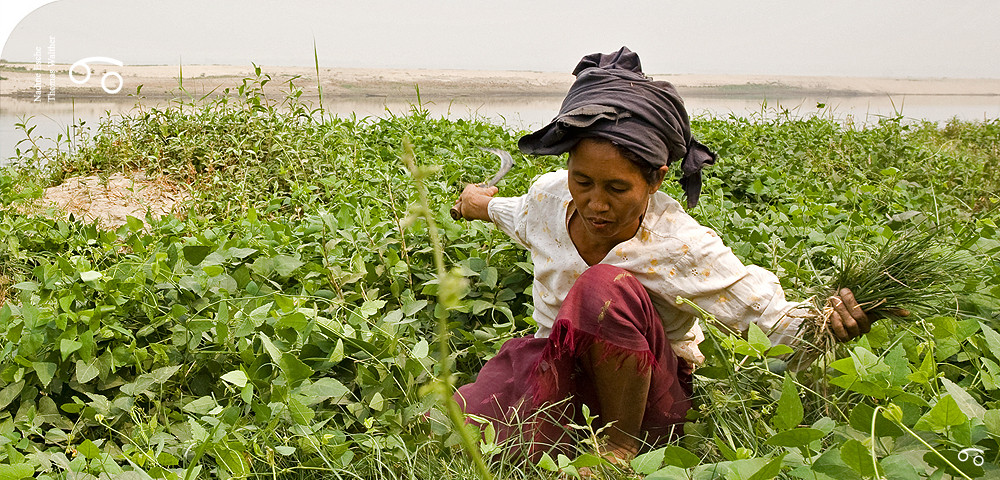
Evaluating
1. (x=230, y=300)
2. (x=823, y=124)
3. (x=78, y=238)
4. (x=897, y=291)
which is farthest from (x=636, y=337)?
(x=823, y=124)

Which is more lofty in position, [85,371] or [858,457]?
[858,457]

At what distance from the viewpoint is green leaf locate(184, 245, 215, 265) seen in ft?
7.23

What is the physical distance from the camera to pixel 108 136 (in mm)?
4242

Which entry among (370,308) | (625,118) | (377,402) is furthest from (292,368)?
(625,118)

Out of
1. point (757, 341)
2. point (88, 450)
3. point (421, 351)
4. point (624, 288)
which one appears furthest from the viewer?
point (421, 351)

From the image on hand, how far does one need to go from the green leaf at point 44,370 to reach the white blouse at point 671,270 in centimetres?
105

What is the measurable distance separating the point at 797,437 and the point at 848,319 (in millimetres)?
461

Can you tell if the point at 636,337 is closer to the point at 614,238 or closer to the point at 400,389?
the point at 614,238

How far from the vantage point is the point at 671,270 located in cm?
169

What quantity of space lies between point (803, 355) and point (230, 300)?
128cm

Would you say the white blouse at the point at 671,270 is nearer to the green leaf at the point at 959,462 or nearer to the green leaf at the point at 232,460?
the green leaf at the point at 959,462

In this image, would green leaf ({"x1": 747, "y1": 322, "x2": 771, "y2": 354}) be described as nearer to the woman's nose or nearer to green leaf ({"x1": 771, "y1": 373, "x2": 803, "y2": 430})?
green leaf ({"x1": 771, "y1": 373, "x2": 803, "y2": 430})

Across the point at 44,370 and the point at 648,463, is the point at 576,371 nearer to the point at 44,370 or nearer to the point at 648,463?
the point at 648,463

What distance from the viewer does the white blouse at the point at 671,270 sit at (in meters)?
1.63
